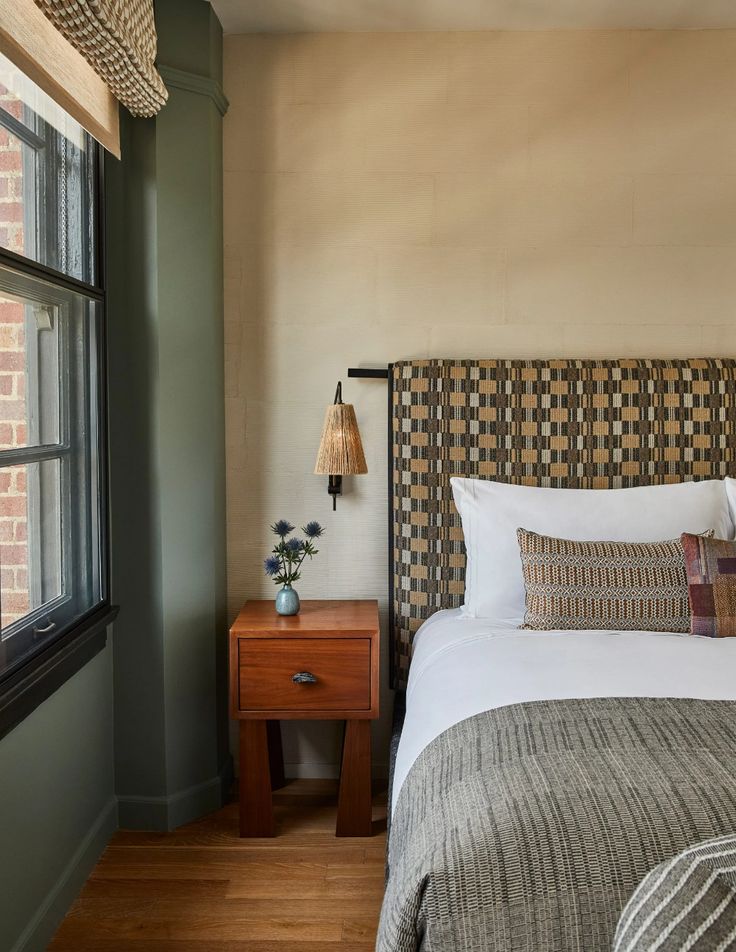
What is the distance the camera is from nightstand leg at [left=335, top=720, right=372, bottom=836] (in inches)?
94.9

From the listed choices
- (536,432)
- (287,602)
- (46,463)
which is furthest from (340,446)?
(46,463)

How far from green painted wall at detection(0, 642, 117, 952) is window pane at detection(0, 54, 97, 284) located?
1.16m

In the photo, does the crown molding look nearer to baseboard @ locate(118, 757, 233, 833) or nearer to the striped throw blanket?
the striped throw blanket

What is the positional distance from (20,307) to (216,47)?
3.98 ft

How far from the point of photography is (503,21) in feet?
8.50

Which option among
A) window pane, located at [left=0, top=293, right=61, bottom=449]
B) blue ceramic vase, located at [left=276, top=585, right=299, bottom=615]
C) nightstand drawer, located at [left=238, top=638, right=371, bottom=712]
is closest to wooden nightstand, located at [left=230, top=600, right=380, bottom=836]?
nightstand drawer, located at [left=238, top=638, right=371, bottom=712]

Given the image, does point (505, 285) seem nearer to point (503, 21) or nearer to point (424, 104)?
point (424, 104)

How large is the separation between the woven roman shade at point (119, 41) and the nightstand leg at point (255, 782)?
1835 mm

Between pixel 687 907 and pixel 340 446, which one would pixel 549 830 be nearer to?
pixel 687 907

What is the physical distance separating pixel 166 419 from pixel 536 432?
1.20 metres

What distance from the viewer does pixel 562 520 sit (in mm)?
2385

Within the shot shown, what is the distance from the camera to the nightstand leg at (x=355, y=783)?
94.9 inches

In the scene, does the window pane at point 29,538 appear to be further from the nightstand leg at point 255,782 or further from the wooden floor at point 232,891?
the wooden floor at point 232,891

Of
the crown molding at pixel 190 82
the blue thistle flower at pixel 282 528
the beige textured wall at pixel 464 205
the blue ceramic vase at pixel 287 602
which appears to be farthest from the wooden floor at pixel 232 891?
the crown molding at pixel 190 82
